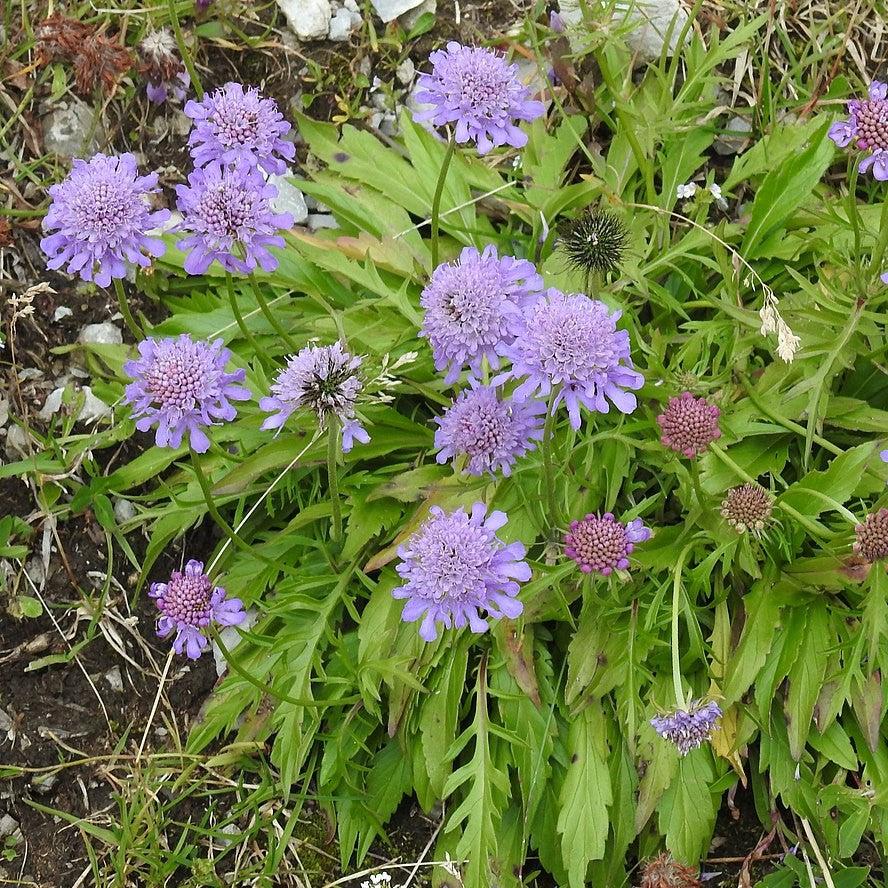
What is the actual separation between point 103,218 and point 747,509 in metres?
2.01

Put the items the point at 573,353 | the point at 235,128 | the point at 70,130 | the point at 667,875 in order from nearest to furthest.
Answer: the point at 573,353
the point at 667,875
the point at 235,128
the point at 70,130

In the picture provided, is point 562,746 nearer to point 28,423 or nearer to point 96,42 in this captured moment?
point 28,423

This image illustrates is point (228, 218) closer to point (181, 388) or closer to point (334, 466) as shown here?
point (181, 388)

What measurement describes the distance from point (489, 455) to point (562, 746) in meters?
1.10

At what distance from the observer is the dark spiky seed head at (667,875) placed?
9.23 feet

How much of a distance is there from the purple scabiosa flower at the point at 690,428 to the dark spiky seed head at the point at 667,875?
116 centimetres

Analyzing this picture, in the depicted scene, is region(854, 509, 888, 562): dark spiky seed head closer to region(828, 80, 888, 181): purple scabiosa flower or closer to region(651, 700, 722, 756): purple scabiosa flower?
region(651, 700, 722, 756): purple scabiosa flower

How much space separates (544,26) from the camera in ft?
14.1

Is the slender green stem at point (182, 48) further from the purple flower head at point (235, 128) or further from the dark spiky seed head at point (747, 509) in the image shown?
the dark spiky seed head at point (747, 509)

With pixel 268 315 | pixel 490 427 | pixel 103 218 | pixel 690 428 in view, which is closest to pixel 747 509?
pixel 690 428

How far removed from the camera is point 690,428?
2.75 m

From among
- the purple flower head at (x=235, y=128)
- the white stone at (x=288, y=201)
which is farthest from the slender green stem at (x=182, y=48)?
the white stone at (x=288, y=201)

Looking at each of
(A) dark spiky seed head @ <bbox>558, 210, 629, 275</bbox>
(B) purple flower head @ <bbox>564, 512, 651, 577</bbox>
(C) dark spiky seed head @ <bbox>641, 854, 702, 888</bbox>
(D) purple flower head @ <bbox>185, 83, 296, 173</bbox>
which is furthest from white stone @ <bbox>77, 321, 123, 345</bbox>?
(C) dark spiky seed head @ <bbox>641, 854, 702, 888</bbox>

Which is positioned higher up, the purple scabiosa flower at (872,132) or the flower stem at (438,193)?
the purple scabiosa flower at (872,132)
